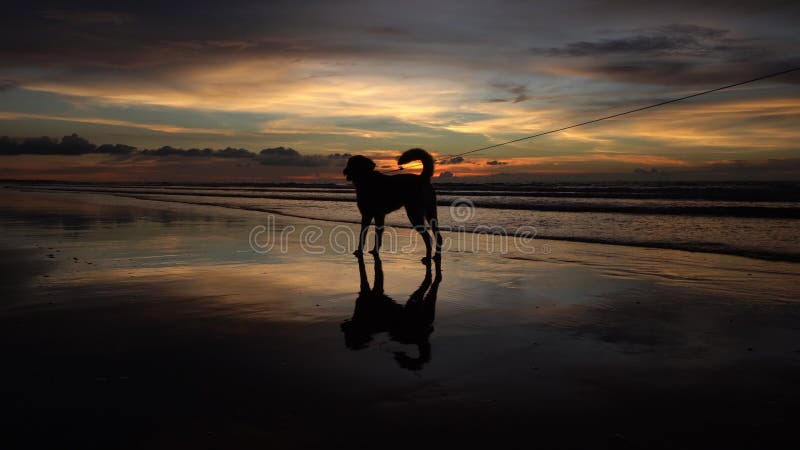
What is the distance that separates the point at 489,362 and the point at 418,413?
1049mm

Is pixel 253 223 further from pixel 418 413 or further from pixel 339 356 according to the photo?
pixel 418 413

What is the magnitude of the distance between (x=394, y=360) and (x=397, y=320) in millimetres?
1254

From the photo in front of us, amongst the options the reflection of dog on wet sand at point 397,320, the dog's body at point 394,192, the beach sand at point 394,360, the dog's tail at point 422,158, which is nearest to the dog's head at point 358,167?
the dog's body at point 394,192

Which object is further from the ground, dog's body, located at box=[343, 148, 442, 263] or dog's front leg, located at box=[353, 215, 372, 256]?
dog's body, located at box=[343, 148, 442, 263]

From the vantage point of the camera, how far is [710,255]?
9.74 metres

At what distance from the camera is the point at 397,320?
5133 mm

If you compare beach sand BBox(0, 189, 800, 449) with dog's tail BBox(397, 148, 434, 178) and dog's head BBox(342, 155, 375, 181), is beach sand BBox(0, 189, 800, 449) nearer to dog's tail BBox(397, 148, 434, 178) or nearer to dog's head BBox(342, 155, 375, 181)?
dog's tail BBox(397, 148, 434, 178)

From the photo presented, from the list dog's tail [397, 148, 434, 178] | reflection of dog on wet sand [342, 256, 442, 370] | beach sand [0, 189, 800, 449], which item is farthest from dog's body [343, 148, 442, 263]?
reflection of dog on wet sand [342, 256, 442, 370]

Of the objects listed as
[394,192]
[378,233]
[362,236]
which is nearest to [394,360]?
[362,236]

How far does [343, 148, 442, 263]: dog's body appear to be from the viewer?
9.63 meters

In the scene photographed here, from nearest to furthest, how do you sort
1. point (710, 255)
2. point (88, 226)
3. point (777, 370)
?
1. point (777, 370)
2. point (710, 255)
3. point (88, 226)

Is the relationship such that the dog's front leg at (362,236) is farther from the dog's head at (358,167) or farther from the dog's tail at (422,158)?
the dog's tail at (422,158)

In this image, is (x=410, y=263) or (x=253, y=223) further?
(x=253, y=223)

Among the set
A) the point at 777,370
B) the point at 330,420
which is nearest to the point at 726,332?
the point at 777,370
